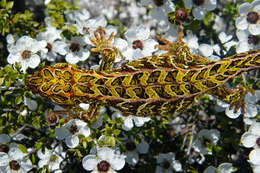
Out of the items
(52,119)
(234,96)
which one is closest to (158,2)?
(234,96)

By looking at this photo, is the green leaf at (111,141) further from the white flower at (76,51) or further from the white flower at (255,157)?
the white flower at (255,157)

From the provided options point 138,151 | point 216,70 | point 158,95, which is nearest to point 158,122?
point 138,151

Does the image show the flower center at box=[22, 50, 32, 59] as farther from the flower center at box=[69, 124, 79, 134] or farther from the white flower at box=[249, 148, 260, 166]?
the white flower at box=[249, 148, 260, 166]

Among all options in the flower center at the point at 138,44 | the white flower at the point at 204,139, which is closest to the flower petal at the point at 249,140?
the white flower at the point at 204,139

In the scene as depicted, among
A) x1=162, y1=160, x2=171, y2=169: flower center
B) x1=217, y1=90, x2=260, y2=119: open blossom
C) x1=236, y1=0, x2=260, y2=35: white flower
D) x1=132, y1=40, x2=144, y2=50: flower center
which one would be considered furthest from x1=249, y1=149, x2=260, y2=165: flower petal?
x1=132, y1=40, x2=144, y2=50: flower center

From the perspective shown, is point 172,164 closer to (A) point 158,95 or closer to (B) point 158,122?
(B) point 158,122

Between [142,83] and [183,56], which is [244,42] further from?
[142,83]
